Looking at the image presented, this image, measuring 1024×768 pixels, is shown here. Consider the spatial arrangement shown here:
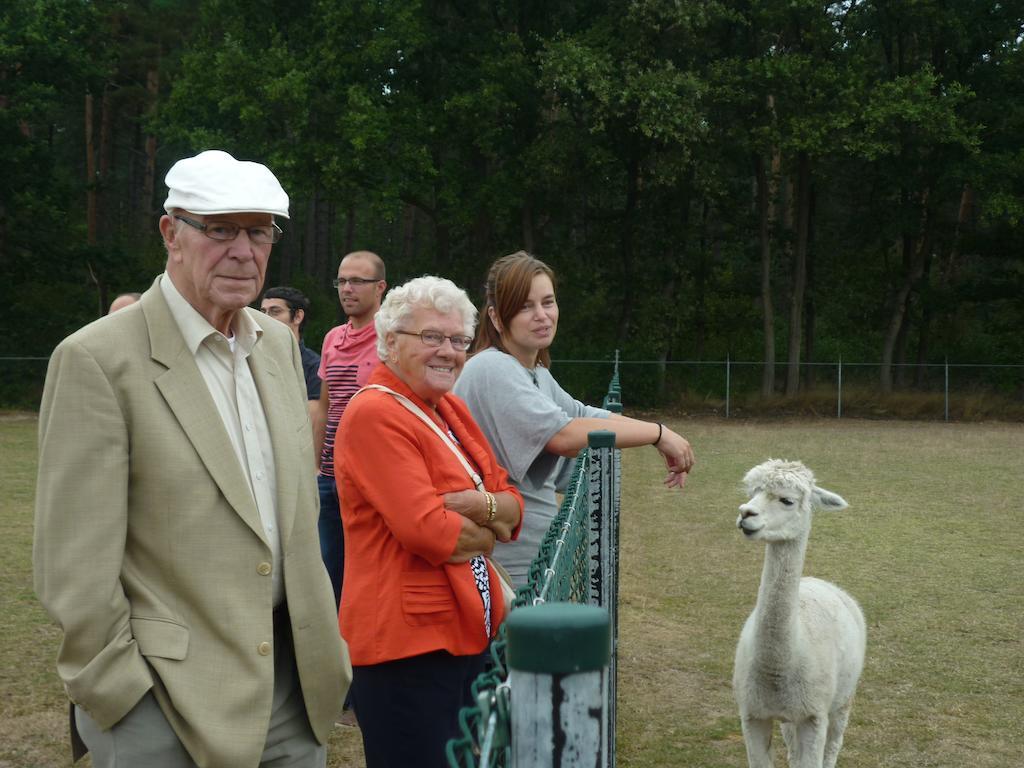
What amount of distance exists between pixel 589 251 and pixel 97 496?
1204 inches

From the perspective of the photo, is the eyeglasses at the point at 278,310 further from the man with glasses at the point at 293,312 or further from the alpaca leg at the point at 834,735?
the alpaca leg at the point at 834,735

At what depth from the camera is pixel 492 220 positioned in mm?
32688

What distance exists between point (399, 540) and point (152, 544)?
0.86 m

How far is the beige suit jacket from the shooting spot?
2.18 m

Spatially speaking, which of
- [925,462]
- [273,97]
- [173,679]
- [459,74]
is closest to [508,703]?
[173,679]

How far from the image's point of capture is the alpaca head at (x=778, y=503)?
15.9 ft

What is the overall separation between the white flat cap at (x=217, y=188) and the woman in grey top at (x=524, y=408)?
150cm

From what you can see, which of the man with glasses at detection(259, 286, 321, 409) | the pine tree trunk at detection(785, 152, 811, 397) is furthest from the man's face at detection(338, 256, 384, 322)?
the pine tree trunk at detection(785, 152, 811, 397)

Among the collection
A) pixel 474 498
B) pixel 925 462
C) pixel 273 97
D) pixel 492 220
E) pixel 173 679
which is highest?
pixel 273 97

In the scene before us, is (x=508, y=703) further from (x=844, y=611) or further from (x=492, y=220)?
(x=492, y=220)

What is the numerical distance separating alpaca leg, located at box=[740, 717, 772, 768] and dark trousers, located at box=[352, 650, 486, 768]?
2.11 metres

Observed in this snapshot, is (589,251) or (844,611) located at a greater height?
(589,251)

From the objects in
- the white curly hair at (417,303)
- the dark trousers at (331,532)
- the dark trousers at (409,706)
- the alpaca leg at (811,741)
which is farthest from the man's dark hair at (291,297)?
the dark trousers at (409,706)

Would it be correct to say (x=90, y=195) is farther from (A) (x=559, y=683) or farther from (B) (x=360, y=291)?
(A) (x=559, y=683)
